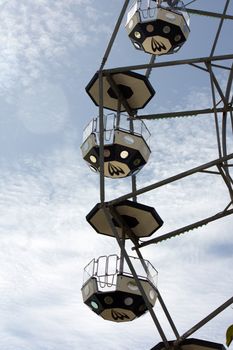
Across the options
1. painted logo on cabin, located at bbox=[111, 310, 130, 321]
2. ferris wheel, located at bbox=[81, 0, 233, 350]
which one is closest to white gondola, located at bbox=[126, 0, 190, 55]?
ferris wheel, located at bbox=[81, 0, 233, 350]

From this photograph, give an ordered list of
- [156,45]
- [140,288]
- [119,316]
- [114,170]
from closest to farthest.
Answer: [140,288] < [119,316] < [114,170] < [156,45]

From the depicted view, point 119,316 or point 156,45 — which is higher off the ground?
point 156,45

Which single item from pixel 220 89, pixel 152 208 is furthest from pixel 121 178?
pixel 220 89

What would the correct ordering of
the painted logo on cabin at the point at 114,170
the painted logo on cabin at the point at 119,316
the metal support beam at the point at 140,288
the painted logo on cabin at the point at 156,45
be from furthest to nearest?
the painted logo on cabin at the point at 156,45, the painted logo on cabin at the point at 114,170, the painted logo on cabin at the point at 119,316, the metal support beam at the point at 140,288

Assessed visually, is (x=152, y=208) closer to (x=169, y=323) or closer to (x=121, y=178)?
(x=121, y=178)

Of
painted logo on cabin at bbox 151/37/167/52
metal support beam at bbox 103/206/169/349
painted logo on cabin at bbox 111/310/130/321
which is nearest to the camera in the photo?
metal support beam at bbox 103/206/169/349

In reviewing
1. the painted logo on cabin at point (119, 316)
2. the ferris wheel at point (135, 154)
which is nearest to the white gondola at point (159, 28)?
the ferris wheel at point (135, 154)

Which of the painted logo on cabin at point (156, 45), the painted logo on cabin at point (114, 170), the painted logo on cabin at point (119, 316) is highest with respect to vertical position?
the painted logo on cabin at point (156, 45)

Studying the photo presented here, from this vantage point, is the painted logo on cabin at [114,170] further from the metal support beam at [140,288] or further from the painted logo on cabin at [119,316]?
the painted logo on cabin at [119,316]

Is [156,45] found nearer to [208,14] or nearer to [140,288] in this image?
[208,14]

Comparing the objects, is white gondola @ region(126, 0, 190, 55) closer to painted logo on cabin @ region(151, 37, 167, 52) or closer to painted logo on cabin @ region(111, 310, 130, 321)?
painted logo on cabin @ region(151, 37, 167, 52)

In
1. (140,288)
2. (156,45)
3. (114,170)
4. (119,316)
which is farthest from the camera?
(156,45)

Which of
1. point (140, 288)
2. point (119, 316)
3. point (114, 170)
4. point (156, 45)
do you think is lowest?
point (119, 316)

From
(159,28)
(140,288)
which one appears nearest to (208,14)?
(159,28)
